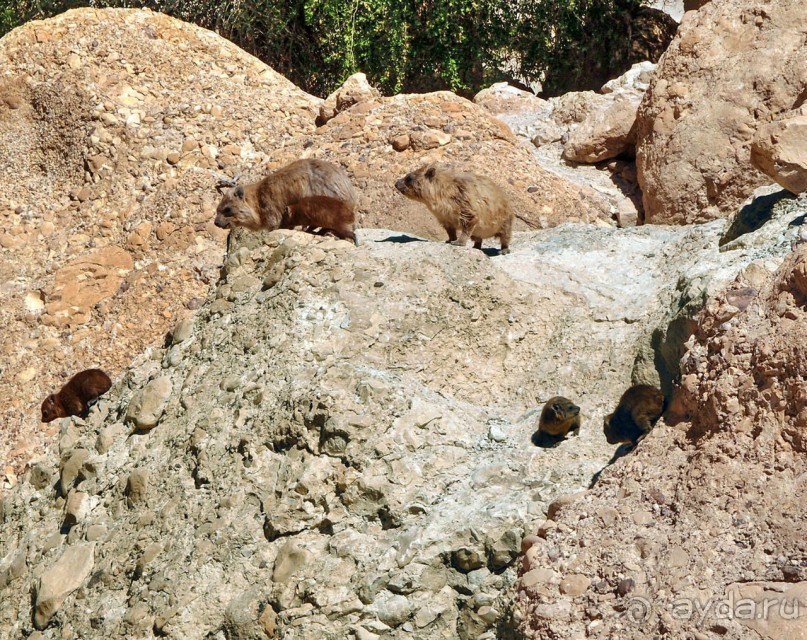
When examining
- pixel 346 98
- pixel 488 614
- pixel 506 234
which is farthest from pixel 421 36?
pixel 488 614

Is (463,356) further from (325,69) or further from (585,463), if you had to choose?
(325,69)

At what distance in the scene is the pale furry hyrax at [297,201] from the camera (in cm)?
889

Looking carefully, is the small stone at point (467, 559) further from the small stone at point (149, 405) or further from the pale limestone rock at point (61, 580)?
the small stone at point (149, 405)

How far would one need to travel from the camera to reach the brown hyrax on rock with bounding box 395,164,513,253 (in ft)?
30.9

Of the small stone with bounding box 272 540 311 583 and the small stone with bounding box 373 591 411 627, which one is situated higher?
the small stone with bounding box 373 591 411 627

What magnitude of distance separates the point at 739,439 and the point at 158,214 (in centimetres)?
782

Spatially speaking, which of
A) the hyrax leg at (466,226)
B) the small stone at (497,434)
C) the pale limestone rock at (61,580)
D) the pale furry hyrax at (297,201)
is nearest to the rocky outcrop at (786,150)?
the small stone at (497,434)

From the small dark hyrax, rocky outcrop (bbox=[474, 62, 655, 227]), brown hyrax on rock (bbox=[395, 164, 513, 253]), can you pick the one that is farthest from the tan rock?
the small dark hyrax

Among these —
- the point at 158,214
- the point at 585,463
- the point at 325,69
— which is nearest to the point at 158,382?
the point at 585,463

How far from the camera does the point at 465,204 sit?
9.50m

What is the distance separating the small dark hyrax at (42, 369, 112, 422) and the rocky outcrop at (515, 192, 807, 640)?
17.0 feet

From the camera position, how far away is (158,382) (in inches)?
309

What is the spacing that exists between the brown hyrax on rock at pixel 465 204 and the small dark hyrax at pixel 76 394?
3260mm

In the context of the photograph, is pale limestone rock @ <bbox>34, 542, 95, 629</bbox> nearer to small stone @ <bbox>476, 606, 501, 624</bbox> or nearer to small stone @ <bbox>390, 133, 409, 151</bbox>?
small stone @ <bbox>476, 606, 501, 624</bbox>
